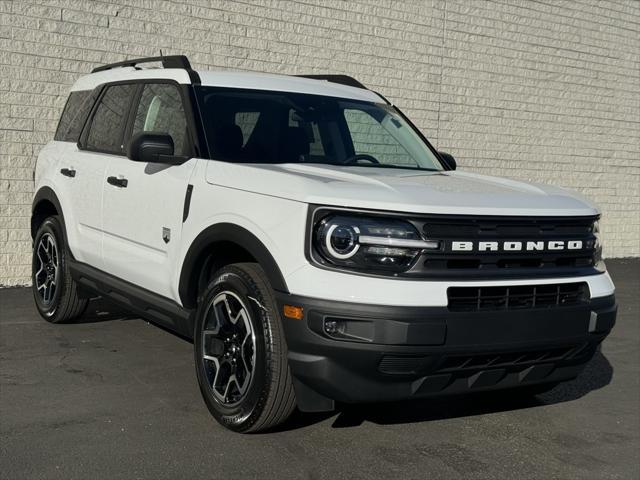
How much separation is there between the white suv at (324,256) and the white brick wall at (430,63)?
3.55m

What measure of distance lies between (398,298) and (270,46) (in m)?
7.10

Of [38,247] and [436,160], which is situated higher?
[436,160]

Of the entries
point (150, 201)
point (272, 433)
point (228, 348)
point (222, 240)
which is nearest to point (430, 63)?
point (150, 201)

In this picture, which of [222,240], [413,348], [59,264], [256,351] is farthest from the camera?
[59,264]

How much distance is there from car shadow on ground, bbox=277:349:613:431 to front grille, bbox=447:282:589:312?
0.82 metres

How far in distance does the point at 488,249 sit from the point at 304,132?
1751 mm

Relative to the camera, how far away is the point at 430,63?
12.0 metres

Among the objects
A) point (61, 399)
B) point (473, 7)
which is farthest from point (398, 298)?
point (473, 7)

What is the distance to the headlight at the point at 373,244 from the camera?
3.71m

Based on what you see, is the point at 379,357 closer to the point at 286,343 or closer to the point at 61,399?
the point at 286,343

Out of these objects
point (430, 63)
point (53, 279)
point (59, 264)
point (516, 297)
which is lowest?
point (53, 279)

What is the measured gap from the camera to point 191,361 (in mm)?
5812

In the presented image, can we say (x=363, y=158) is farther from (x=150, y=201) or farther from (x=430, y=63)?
(x=430, y=63)

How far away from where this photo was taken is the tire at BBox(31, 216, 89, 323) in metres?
6.50
